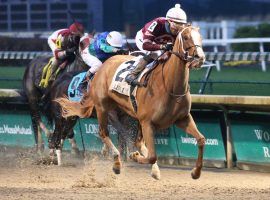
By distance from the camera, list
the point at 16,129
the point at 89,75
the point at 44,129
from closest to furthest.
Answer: the point at 89,75
the point at 44,129
the point at 16,129

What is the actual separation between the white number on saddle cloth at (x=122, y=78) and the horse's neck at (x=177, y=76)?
818mm

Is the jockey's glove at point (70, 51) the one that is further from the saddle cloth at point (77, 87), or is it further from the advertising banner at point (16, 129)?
the advertising banner at point (16, 129)

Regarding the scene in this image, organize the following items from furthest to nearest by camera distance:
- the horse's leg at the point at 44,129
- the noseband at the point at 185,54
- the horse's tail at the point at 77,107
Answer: the horse's leg at the point at 44,129 → the horse's tail at the point at 77,107 → the noseband at the point at 185,54

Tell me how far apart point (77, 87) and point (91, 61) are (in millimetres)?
381

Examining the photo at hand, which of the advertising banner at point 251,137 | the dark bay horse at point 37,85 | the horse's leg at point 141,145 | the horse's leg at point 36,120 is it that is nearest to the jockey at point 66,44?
the dark bay horse at point 37,85

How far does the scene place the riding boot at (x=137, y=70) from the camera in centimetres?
1028

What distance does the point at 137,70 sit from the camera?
10.3m

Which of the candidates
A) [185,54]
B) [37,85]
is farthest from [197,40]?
[37,85]

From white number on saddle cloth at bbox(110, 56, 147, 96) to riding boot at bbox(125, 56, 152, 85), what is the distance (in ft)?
0.39

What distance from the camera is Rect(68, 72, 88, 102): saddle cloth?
40.3 feet

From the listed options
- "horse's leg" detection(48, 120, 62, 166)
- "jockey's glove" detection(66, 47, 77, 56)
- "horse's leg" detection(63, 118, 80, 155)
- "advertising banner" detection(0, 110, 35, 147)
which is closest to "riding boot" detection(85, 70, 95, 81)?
"horse's leg" detection(63, 118, 80, 155)

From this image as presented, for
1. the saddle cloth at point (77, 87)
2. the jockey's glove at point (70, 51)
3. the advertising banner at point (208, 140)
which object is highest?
the jockey's glove at point (70, 51)

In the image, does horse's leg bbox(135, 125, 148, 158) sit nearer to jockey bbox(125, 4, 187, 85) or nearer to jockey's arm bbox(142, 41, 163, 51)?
jockey bbox(125, 4, 187, 85)

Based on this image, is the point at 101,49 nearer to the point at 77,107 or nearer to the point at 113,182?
the point at 77,107
